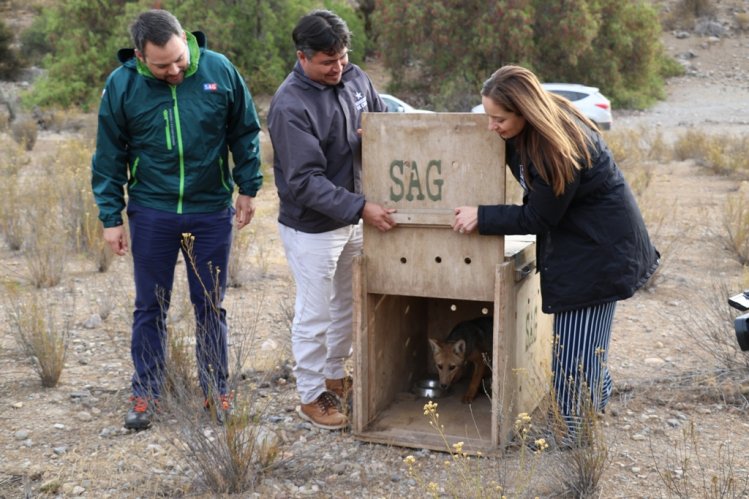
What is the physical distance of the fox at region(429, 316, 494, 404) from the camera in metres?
4.41

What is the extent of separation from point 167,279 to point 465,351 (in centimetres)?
148

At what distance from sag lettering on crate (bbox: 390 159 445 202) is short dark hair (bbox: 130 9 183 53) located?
109cm

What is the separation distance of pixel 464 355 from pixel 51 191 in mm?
5887

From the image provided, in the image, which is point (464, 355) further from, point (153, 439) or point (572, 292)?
point (153, 439)

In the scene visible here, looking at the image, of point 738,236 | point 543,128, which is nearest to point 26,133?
point 738,236

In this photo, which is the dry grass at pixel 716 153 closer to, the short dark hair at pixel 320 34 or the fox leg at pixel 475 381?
the fox leg at pixel 475 381

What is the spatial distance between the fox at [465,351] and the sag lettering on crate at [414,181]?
3.09 ft

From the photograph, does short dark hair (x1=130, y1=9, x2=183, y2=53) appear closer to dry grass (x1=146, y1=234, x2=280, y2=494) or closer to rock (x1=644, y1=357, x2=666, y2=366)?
dry grass (x1=146, y1=234, x2=280, y2=494)

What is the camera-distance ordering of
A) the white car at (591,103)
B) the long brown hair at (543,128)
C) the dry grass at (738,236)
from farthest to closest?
the white car at (591,103)
the dry grass at (738,236)
the long brown hair at (543,128)

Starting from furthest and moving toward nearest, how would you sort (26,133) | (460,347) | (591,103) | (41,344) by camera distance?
1. (591,103)
2. (26,133)
3. (41,344)
4. (460,347)

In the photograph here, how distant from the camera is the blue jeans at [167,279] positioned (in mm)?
4035

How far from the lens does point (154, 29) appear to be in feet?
12.3

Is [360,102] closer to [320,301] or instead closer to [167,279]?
[320,301]

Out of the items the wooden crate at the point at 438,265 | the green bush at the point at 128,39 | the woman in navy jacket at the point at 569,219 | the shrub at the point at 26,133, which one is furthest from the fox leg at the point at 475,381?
the green bush at the point at 128,39
